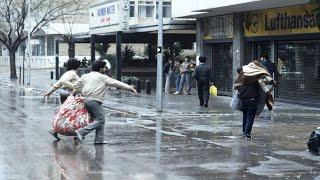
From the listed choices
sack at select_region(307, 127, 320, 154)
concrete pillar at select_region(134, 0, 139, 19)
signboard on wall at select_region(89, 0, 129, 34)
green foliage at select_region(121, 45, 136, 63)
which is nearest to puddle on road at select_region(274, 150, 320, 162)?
sack at select_region(307, 127, 320, 154)

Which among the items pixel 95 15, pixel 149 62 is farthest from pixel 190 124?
pixel 149 62

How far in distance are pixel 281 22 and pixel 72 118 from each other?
514 inches

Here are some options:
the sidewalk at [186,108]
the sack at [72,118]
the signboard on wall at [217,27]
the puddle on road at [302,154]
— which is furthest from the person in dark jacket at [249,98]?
the signboard on wall at [217,27]

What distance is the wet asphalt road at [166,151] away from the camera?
30.9ft

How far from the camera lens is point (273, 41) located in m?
24.6

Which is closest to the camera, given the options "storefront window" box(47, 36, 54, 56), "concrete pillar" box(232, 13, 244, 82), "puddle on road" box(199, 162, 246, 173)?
"puddle on road" box(199, 162, 246, 173)

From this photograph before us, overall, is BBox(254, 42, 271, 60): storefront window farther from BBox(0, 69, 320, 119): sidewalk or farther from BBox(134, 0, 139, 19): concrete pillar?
BBox(134, 0, 139, 19): concrete pillar

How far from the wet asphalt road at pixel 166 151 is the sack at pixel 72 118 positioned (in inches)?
12.4

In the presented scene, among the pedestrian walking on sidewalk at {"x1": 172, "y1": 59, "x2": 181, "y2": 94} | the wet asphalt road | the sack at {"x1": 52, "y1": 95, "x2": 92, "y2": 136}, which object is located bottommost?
the wet asphalt road

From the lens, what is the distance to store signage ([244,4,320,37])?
72.0ft

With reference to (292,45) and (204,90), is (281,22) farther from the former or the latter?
(204,90)

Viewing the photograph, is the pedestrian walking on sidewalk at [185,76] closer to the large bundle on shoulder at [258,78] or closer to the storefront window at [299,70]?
the storefront window at [299,70]

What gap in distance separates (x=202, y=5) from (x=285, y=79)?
439 cm

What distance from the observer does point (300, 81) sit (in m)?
23.2
